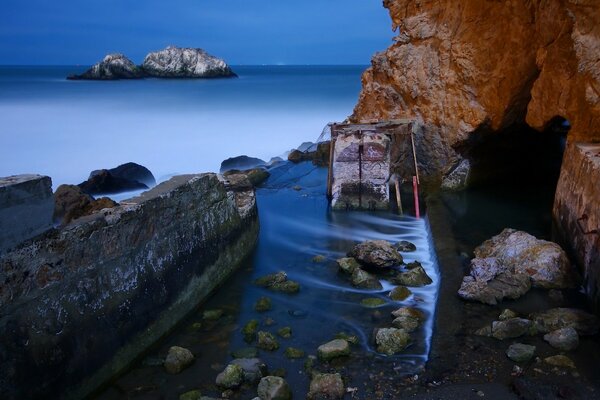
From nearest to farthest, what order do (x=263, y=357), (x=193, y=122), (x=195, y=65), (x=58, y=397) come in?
(x=58, y=397) → (x=263, y=357) → (x=193, y=122) → (x=195, y=65)

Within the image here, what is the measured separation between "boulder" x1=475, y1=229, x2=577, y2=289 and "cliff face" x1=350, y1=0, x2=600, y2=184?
7.00 ft

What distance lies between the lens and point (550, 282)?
21.8 feet

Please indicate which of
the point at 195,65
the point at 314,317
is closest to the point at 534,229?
the point at 314,317

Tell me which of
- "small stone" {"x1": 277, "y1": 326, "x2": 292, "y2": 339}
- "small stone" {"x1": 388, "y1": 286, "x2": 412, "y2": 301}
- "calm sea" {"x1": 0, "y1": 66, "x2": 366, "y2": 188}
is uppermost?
"calm sea" {"x1": 0, "y1": 66, "x2": 366, "y2": 188}

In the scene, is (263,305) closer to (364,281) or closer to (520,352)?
(364,281)

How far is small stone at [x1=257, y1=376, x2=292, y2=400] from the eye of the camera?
15.3ft

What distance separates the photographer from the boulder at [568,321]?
5484 mm

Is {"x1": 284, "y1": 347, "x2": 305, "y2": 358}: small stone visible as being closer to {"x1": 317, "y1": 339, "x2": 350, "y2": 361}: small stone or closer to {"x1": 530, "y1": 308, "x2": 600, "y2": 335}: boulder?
{"x1": 317, "y1": 339, "x2": 350, "y2": 361}: small stone

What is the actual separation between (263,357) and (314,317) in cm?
111

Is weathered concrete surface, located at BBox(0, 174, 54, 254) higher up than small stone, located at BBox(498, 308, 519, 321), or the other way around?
weathered concrete surface, located at BBox(0, 174, 54, 254)

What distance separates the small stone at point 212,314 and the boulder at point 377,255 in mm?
2333

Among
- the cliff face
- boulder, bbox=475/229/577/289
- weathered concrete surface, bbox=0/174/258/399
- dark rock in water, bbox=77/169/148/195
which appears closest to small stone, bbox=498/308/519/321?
boulder, bbox=475/229/577/289

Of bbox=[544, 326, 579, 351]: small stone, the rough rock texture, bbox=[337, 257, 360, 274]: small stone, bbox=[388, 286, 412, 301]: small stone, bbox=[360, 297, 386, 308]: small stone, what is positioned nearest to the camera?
bbox=[544, 326, 579, 351]: small stone

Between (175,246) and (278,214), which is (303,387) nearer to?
(175,246)
